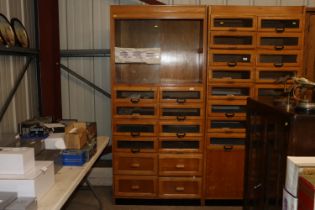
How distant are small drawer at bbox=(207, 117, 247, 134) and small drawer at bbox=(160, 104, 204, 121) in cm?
13

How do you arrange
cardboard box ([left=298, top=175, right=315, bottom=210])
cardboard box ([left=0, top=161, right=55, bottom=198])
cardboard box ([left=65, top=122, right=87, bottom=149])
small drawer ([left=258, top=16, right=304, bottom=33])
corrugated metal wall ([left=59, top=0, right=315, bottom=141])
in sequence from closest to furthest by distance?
cardboard box ([left=298, top=175, right=315, bottom=210]), cardboard box ([left=0, top=161, right=55, bottom=198]), cardboard box ([left=65, top=122, right=87, bottom=149]), small drawer ([left=258, top=16, right=304, bottom=33]), corrugated metal wall ([left=59, top=0, right=315, bottom=141])

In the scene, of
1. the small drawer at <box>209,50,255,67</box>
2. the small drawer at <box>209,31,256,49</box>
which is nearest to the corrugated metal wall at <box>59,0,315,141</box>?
the small drawer at <box>209,31,256,49</box>

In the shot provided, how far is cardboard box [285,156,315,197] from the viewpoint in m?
1.00

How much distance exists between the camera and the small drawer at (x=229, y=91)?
106 inches

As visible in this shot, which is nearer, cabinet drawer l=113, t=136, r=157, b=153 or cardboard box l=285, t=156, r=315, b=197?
cardboard box l=285, t=156, r=315, b=197

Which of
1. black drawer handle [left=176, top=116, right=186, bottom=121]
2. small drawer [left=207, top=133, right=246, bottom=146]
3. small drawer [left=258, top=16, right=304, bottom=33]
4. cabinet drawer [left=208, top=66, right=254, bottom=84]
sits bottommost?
small drawer [left=207, top=133, right=246, bottom=146]

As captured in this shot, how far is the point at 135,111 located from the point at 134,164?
19.8 inches

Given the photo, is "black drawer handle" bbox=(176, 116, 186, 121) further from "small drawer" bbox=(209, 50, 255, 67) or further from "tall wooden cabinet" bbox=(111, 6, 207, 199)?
"small drawer" bbox=(209, 50, 255, 67)

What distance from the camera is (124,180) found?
2793 millimetres

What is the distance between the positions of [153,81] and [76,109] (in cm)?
100

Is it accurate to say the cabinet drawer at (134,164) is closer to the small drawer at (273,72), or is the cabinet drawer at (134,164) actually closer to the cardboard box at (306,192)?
the small drawer at (273,72)

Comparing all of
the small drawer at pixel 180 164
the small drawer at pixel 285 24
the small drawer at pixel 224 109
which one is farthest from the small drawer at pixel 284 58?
the small drawer at pixel 180 164

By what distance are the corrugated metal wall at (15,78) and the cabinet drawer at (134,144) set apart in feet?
2.93

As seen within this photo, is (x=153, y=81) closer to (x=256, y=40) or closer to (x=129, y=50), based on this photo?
(x=129, y=50)
